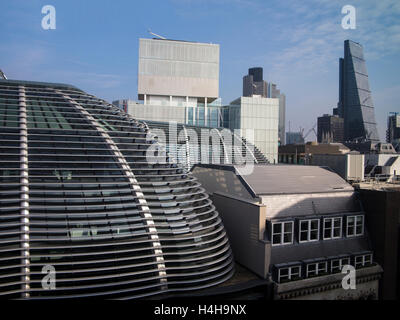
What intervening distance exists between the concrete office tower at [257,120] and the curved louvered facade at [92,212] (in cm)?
3606

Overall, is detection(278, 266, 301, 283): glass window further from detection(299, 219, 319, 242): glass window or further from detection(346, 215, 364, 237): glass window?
detection(346, 215, 364, 237): glass window

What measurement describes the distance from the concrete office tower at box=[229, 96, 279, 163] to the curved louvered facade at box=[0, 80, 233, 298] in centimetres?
3606

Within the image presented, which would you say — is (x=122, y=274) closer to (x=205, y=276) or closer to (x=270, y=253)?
(x=205, y=276)

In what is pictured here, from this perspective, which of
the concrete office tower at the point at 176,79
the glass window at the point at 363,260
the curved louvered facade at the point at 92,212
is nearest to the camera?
the curved louvered facade at the point at 92,212

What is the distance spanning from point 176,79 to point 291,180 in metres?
37.4

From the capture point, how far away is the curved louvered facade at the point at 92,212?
44.9 feet

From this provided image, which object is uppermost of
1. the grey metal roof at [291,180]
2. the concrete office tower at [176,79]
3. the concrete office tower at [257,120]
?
the concrete office tower at [176,79]

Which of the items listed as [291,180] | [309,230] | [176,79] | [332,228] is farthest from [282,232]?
[176,79]

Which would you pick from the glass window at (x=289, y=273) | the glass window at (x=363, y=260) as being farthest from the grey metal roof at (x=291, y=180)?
the glass window at (x=289, y=273)

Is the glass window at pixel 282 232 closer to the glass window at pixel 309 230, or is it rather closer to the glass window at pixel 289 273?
the glass window at pixel 309 230

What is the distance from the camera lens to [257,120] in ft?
181

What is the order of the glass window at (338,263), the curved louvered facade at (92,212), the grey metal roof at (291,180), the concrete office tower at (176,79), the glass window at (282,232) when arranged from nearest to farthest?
the curved louvered facade at (92,212) → the glass window at (282,232) → the glass window at (338,263) → the grey metal roof at (291,180) → the concrete office tower at (176,79)

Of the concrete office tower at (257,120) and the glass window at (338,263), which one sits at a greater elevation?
the concrete office tower at (257,120)
